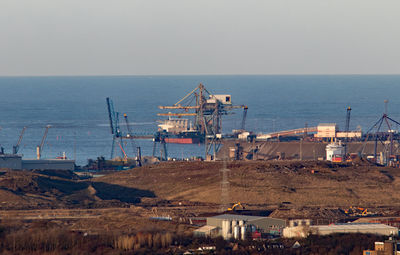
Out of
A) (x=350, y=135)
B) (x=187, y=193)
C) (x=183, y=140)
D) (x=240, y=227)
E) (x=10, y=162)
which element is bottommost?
(x=187, y=193)

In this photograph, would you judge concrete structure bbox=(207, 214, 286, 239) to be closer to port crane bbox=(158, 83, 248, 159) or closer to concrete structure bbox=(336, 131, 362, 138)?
concrete structure bbox=(336, 131, 362, 138)

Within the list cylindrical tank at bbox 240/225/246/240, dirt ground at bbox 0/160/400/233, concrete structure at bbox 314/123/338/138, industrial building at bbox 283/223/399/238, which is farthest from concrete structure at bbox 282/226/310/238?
concrete structure at bbox 314/123/338/138

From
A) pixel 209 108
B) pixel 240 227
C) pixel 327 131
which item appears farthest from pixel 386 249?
pixel 209 108

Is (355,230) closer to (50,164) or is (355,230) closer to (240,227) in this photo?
(240,227)

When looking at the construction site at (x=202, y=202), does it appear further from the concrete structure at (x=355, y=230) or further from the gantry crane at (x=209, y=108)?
the gantry crane at (x=209, y=108)

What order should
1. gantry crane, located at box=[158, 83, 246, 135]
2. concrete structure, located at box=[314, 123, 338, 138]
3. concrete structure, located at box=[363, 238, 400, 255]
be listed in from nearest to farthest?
1. concrete structure, located at box=[363, 238, 400, 255]
2. concrete structure, located at box=[314, 123, 338, 138]
3. gantry crane, located at box=[158, 83, 246, 135]

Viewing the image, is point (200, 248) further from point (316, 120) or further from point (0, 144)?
point (316, 120)

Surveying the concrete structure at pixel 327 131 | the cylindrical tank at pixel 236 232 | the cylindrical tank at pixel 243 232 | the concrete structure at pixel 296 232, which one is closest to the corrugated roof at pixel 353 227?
the concrete structure at pixel 296 232
